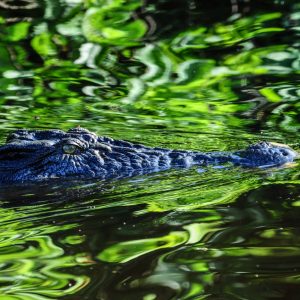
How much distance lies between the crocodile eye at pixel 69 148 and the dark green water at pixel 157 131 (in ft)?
1.39

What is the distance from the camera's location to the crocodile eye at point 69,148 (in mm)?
5812

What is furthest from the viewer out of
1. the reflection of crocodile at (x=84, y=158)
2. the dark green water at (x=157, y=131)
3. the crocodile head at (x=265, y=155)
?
the reflection of crocodile at (x=84, y=158)

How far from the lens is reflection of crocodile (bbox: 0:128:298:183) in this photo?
573 centimetres

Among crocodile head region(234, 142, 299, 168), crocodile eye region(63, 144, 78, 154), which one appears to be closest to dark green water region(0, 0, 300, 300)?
crocodile head region(234, 142, 299, 168)

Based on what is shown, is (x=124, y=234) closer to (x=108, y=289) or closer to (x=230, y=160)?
(x=108, y=289)

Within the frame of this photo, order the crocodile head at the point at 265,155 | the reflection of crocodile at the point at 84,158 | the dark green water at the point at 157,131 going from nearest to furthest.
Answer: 1. the dark green water at the point at 157,131
2. the crocodile head at the point at 265,155
3. the reflection of crocodile at the point at 84,158

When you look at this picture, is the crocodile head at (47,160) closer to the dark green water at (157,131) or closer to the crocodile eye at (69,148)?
the crocodile eye at (69,148)

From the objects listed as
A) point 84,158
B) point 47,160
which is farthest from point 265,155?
point 47,160

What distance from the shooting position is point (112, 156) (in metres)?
5.96

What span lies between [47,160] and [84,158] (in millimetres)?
295

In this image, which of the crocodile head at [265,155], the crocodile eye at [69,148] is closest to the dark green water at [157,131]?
the crocodile head at [265,155]

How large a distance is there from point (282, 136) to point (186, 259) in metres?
3.41

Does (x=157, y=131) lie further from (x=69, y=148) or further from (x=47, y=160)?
(x=47, y=160)

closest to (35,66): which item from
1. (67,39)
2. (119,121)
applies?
(67,39)
